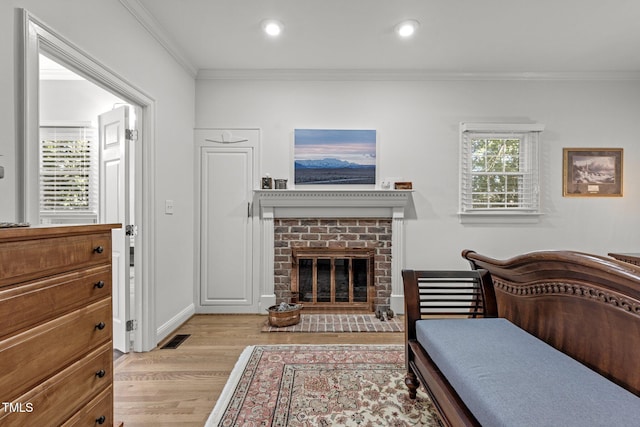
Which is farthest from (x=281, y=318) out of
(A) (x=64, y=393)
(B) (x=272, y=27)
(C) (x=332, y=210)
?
(B) (x=272, y=27)

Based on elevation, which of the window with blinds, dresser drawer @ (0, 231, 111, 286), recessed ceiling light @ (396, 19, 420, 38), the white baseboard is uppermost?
recessed ceiling light @ (396, 19, 420, 38)

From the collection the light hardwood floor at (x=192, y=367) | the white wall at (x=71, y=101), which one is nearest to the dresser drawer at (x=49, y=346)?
the light hardwood floor at (x=192, y=367)

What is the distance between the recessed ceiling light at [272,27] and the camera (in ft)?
8.41

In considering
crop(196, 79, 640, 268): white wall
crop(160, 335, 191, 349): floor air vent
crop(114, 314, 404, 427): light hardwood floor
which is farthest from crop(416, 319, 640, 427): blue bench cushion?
crop(160, 335, 191, 349): floor air vent

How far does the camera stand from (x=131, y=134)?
2475 mm

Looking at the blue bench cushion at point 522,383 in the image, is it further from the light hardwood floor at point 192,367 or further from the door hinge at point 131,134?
the door hinge at point 131,134

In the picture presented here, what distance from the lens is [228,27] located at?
266 cm

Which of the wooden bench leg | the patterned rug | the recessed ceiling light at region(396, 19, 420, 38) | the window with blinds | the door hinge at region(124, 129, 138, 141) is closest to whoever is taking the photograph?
the wooden bench leg

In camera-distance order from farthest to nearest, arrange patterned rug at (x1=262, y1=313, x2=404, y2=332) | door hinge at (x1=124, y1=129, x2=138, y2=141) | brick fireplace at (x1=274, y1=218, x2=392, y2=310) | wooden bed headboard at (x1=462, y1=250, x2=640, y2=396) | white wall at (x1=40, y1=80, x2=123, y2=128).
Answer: brick fireplace at (x1=274, y1=218, x2=392, y2=310) → white wall at (x1=40, y1=80, x2=123, y2=128) → patterned rug at (x1=262, y1=313, x2=404, y2=332) → door hinge at (x1=124, y1=129, x2=138, y2=141) → wooden bed headboard at (x1=462, y1=250, x2=640, y2=396)

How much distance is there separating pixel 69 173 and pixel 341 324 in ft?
10.8

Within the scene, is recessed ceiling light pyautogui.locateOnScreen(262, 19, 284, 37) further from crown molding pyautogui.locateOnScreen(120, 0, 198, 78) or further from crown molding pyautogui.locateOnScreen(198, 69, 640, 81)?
crown molding pyautogui.locateOnScreen(120, 0, 198, 78)

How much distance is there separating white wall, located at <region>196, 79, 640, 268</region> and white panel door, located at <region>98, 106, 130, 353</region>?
1.09 metres

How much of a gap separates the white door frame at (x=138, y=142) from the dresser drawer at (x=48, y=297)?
0.56m

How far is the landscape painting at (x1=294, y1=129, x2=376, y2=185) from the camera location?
345cm
